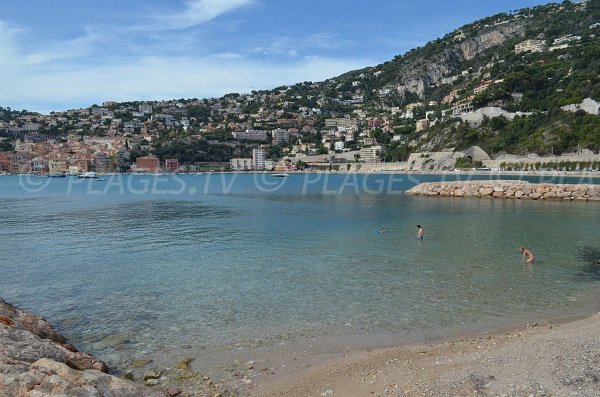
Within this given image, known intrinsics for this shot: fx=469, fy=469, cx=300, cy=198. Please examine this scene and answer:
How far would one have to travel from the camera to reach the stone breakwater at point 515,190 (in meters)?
40.4

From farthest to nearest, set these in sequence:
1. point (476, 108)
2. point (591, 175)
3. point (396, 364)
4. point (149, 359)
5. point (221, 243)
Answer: point (476, 108) < point (591, 175) < point (221, 243) < point (149, 359) < point (396, 364)

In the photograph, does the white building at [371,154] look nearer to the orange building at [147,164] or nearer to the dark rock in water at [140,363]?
the orange building at [147,164]

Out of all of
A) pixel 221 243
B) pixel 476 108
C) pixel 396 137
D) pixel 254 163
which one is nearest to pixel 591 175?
→ pixel 476 108

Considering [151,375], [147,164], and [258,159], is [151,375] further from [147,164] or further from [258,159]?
[258,159]

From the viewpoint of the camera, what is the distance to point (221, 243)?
20922mm

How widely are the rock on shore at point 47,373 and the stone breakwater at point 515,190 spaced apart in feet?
139

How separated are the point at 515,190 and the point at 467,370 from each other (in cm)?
4018

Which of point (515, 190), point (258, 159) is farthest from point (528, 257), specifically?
point (258, 159)

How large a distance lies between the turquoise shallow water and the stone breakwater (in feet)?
47.4

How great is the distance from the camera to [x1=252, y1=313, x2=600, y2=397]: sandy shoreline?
667 cm

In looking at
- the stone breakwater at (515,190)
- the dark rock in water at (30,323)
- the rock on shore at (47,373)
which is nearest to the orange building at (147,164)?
the stone breakwater at (515,190)

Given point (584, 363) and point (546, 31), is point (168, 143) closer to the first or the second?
point (546, 31)

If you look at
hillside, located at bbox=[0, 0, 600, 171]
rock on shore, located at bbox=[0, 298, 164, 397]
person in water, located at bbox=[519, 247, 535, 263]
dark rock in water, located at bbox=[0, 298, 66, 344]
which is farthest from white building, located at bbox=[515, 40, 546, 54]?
rock on shore, located at bbox=[0, 298, 164, 397]

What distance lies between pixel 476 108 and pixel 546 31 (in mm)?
86597
